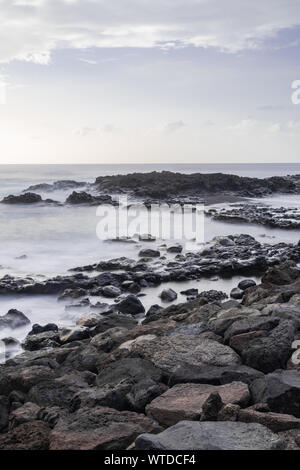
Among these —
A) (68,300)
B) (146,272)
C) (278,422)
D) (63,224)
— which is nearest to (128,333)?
(278,422)

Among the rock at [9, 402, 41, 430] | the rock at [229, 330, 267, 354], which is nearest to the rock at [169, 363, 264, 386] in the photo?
the rock at [229, 330, 267, 354]

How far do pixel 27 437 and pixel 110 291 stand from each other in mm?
7105

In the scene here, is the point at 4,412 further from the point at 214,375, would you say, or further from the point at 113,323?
the point at 113,323

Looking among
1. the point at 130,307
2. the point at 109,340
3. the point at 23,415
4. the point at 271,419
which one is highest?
the point at 271,419

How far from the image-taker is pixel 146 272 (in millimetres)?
12391

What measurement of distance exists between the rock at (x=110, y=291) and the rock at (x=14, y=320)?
2.09 meters

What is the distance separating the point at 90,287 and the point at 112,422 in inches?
301

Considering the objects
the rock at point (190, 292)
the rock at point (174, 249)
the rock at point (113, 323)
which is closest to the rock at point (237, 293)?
the rock at point (190, 292)

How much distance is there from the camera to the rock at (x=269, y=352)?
4.83m

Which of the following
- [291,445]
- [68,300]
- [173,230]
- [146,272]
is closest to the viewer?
[291,445]

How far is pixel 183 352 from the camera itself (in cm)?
532

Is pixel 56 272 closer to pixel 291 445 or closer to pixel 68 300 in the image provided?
pixel 68 300

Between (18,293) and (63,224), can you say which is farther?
(63,224)

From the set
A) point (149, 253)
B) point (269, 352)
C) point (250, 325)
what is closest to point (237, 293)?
point (149, 253)
